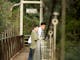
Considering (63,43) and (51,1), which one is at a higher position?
(51,1)

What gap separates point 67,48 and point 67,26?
121 millimetres

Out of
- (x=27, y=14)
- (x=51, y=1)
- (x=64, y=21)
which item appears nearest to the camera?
(x=64, y=21)

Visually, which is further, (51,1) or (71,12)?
(51,1)

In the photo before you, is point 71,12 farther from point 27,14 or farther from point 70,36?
point 27,14

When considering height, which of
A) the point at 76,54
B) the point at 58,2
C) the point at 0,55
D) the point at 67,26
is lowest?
the point at 0,55

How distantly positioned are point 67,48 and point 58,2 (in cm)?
25

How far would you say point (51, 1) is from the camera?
165 cm

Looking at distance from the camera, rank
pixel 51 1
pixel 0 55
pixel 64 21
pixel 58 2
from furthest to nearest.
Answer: pixel 0 55 → pixel 51 1 → pixel 58 2 → pixel 64 21

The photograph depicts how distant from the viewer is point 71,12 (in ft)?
4.73

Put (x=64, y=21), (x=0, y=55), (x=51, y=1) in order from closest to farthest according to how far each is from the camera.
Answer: (x=64, y=21), (x=51, y=1), (x=0, y=55)

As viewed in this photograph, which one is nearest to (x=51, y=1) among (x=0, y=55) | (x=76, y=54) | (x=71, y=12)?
(x=71, y=12)

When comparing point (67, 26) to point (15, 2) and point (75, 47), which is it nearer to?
point (75, 47)

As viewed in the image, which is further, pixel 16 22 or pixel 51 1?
pixel 16 22

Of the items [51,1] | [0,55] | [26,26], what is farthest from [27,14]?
[51,1]
